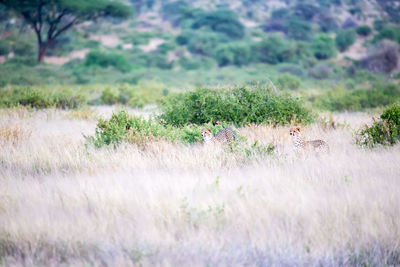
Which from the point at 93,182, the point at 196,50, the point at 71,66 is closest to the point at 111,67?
the point at 71,66

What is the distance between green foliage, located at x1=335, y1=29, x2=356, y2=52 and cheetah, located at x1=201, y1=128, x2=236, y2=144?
41365 mm

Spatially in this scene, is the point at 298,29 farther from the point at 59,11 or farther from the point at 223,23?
the point at 59,11

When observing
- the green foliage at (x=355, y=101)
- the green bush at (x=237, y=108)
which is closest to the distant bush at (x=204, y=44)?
the green foliage at (x=355, y=101)

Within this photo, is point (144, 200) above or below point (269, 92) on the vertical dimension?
below

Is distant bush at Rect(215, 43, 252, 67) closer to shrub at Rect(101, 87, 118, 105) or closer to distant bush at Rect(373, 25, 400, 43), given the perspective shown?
distant bush at Rect(373, 25, 400, 43)

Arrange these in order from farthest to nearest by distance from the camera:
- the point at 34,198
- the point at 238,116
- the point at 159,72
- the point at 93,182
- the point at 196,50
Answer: the point at 196,50
the point at 159,72
the point at 238,116
the point at 93,182
the point at 34,198

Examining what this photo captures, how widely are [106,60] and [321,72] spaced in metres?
19.4

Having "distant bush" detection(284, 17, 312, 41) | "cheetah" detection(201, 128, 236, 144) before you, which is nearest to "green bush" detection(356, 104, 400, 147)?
"cheetah" detection(201, 128, 236, 144)

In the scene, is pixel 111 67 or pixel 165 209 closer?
pixel 165 209

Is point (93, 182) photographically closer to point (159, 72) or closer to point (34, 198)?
point (34, 198)

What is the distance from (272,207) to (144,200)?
1308 mm

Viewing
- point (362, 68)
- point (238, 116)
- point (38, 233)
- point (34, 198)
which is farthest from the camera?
point (362, 68)

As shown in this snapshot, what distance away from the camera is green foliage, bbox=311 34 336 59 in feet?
137

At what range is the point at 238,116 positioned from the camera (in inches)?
361
